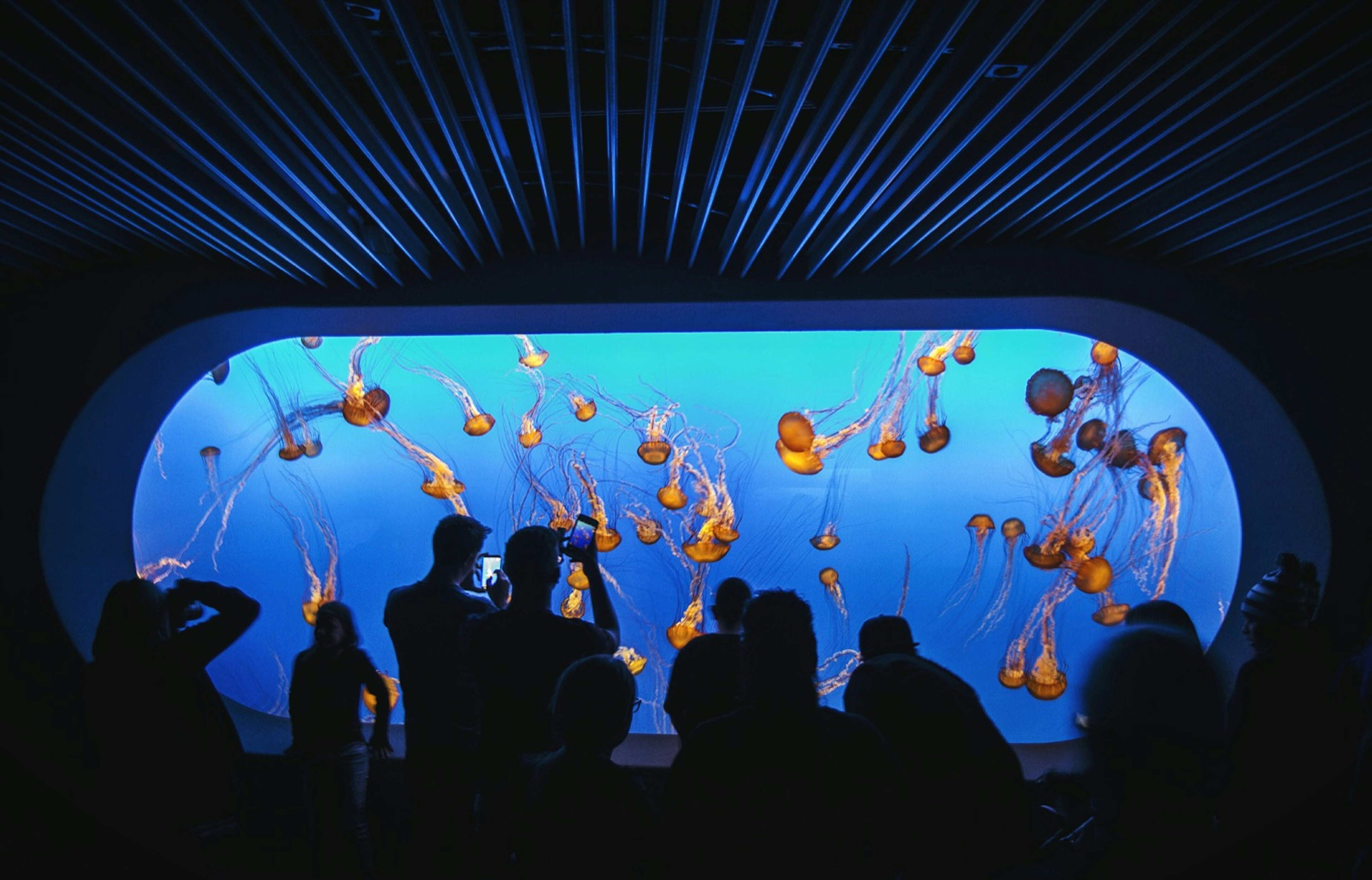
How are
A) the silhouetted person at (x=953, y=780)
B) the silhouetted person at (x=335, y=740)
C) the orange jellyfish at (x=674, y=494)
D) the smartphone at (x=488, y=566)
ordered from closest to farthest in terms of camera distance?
1. the silhouetted person at (x=953, y=780)
2. the silhouetted person at (x=335, y=740)
3. the smartphone at (x=488, y=566)
4. the orange jellyfish at (x=674, y=494)

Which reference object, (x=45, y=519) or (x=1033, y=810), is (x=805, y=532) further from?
(x=45, y=519)

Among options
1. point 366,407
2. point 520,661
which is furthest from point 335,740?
point 366,407

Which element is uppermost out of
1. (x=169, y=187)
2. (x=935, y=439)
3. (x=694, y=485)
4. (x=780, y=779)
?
(x=169, y=187)

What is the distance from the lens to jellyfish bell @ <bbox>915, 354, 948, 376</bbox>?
6434mm

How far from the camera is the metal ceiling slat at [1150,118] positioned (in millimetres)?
1809

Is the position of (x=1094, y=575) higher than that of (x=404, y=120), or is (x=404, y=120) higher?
(x=404, y=120)

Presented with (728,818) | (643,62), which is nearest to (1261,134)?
(643,62)

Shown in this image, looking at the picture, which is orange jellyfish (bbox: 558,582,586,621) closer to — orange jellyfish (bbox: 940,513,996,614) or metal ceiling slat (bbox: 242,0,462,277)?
orange jellyfish (bbox: 940,513,996,614)

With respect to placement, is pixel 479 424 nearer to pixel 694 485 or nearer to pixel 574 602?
pixel 574 602

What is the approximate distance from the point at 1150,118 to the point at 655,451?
4.41 metres

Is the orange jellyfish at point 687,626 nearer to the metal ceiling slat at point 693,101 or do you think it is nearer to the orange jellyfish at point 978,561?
the orange jellyfish at point 978,561

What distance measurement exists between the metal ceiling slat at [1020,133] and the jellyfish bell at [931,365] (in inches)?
124

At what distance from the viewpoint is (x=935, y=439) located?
644cm

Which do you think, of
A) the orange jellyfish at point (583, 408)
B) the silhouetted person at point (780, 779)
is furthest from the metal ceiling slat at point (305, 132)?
the orange jellyfish at point (583, 408)
